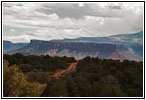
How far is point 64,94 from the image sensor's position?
17.9 m

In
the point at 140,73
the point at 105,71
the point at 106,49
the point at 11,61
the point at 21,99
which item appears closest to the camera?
the point at 21,99

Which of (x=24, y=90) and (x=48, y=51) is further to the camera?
(x=48, y=51)

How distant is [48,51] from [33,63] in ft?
538

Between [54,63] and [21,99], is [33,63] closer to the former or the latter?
[54,63]

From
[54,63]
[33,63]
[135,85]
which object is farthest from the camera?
[54,63]

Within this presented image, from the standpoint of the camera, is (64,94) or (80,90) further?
(80,90)

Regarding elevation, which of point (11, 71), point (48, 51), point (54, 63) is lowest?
point (48, 51)

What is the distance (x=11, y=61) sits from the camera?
31.6 meters

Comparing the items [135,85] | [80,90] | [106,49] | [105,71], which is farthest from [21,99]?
[106,49]

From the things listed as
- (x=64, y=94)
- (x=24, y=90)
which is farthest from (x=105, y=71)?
(x=24, y=90)

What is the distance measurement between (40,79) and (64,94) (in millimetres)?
5944

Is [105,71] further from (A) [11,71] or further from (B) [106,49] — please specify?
(B) [106,49]

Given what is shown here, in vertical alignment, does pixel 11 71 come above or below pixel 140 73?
above

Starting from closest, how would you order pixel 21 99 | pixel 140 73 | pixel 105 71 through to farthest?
1. pixel 21 99
2. pixel 140 73
3. pixel 105 71
